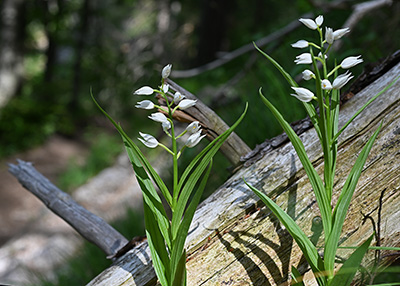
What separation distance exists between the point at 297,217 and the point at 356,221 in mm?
130

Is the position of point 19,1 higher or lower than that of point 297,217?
higher

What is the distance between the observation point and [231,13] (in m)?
4.94

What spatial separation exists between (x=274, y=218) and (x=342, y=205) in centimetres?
19

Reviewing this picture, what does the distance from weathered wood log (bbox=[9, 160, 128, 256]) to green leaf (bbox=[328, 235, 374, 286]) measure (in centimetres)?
56

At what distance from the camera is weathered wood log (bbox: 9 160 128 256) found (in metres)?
1.06

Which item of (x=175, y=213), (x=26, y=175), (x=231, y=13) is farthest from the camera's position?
(x=231, y=13)

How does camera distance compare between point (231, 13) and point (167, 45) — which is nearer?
point (231, 13)

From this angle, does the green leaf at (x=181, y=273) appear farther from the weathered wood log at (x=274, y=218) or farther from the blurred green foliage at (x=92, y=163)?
the blurred green foliage at (x=92, y=163)

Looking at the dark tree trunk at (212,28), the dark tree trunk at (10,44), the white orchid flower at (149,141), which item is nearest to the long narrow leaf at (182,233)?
the white orchid flower at (149,141)

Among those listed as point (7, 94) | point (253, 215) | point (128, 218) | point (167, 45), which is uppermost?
point (7, 94)

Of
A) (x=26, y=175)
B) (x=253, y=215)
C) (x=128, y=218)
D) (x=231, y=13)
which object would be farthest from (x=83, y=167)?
(x=253, y=215)

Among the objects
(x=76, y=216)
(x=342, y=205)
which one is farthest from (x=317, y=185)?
(x=76, y=216)

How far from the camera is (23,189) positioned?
576 centimetres

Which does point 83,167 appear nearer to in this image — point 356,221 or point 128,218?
point 128,218
